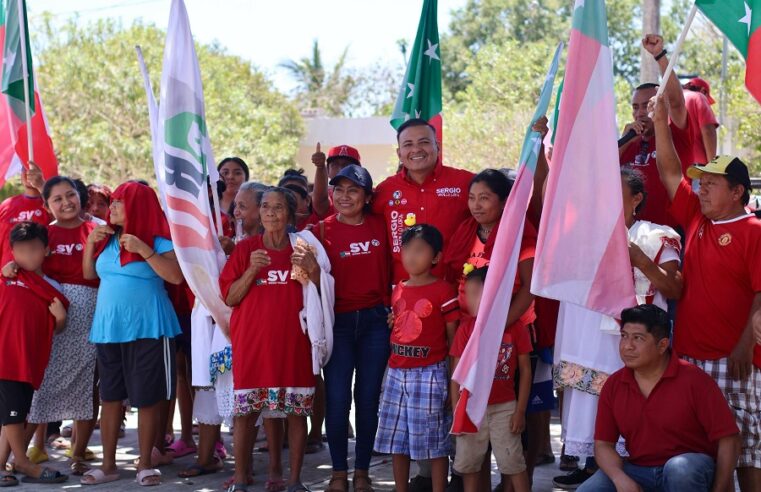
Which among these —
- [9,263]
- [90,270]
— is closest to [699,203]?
[90,270]

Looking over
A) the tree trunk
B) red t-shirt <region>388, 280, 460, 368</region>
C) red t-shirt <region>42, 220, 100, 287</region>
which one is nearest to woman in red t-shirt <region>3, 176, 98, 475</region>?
red t-shirt <region>42, 220, 100, 287</region>

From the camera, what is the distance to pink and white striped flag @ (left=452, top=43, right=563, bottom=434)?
5.38 metres

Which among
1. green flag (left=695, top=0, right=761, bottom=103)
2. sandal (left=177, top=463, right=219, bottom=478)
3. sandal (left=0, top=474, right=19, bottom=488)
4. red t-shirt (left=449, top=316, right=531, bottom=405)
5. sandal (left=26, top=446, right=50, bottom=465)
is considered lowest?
sandal (left=0, top=474, right=19, bottom=488)

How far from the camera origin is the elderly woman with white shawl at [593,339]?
563 centimetres

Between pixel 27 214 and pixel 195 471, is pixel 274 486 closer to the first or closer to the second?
pixel 195 471

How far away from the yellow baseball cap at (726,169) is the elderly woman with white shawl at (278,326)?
2.28 meters

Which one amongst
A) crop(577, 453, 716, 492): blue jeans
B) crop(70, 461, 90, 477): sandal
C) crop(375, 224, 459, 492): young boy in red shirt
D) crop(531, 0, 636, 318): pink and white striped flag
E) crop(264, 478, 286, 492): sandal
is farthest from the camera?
crop(70, 461, 90, 477): sandal

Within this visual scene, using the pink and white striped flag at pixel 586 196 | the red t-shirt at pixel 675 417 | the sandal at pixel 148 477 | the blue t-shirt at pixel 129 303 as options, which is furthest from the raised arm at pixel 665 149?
the sandal at pixel 148 477

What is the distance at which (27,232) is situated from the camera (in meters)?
7.01

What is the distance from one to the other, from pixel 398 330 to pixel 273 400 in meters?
0.93

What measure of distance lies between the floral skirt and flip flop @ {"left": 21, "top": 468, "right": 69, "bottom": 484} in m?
1.47

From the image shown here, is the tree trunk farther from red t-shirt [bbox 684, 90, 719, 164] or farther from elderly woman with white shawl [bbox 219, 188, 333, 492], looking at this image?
elderly woman with white shawl [bbox 219, 188, 333, 492]

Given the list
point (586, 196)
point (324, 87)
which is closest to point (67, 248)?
point (586, 196)

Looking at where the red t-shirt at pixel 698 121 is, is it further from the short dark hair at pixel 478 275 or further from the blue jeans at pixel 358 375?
the blue jeans at pixel 358 375
